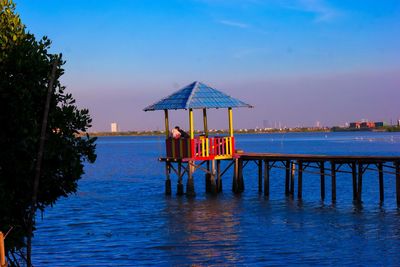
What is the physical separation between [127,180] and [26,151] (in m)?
43.9

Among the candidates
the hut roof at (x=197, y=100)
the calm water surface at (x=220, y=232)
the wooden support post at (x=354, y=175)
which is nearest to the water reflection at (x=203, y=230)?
the calm water surface at (x=220, y=232)

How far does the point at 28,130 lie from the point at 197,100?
21183mm

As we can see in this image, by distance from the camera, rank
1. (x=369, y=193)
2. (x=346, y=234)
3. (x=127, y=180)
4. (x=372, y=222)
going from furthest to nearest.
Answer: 1. (x=127, y=180)
2. (x=369, y=193)
3. (x=372, y=222)
4. (x=346, y=234)

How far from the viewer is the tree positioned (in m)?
13.5

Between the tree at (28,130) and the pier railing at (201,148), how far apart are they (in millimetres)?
19480

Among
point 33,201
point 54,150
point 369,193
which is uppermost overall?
point 54,150

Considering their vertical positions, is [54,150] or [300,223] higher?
[54,150]

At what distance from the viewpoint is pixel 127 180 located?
5722cm

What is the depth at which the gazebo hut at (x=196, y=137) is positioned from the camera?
112ft

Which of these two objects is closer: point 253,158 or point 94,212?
point 94,212

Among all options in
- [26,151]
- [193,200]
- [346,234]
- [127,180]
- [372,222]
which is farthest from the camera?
[127,180]

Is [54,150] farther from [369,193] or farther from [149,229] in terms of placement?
[369,193]

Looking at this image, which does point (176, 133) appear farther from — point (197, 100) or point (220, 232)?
point (220, 232)

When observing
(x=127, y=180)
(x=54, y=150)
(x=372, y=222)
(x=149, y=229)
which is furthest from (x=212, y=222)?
(x=127, y=180)
